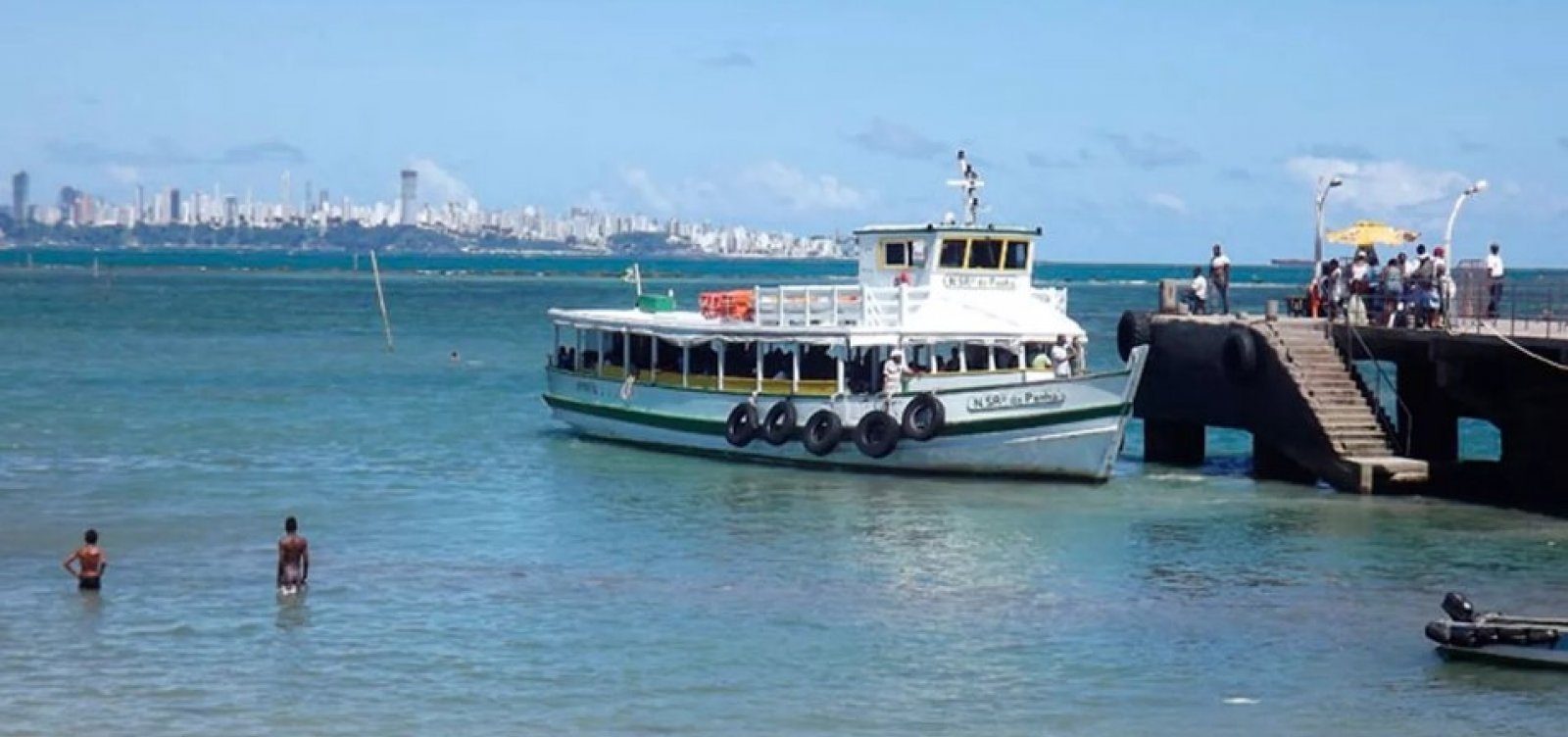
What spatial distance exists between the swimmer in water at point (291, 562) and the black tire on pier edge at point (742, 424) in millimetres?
14041

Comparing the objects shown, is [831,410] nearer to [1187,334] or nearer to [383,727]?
[1187,334]

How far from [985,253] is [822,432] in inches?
196

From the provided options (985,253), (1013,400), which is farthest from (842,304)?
(1013,400)

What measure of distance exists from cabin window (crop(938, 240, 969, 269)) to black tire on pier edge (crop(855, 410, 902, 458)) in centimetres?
405

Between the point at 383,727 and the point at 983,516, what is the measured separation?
15.6m

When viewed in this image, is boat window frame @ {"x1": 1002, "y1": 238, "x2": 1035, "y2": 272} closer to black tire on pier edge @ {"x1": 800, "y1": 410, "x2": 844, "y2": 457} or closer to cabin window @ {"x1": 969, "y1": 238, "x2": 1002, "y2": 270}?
cabin window @ {"x1": 969, "y1": 238, "x2": 1002, "y2": 270}

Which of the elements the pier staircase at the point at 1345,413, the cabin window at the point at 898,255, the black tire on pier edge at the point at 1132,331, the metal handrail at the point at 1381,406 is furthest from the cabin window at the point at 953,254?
the metal handrail at the point at 1381,406

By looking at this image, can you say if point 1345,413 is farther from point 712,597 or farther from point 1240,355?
point 712,597

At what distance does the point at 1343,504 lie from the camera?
1465 inches

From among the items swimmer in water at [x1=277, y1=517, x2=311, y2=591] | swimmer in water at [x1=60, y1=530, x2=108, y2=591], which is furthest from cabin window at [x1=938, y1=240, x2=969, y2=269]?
swimmer in water at [x1=60, y1=530, x2=108, y2=591]

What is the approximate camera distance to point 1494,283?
40625 millimetres

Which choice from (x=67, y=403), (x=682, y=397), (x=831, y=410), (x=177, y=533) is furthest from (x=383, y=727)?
(x=67, y=403)

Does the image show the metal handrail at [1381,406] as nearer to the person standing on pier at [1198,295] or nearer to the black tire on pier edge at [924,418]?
the person standing on pier at [1198,295]

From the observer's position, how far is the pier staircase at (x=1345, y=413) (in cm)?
3750
